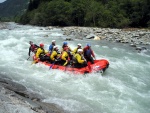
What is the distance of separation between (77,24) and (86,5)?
15.7 feet

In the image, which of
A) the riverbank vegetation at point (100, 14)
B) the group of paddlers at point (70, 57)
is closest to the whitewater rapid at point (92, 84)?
the group of paddlers at point (70, 57)

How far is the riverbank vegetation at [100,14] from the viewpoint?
4353cm

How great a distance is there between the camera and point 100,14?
46.8 metres

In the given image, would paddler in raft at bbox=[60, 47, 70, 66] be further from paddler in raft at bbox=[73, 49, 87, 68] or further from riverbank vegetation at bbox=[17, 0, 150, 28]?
riverbank vegetation at bbox=[17, 0, 150, 28]

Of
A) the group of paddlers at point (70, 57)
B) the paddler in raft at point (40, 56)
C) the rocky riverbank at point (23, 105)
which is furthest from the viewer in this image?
the paddler in raft at point (40, 56)

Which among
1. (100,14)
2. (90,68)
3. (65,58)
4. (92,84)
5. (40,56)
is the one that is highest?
(100,14)

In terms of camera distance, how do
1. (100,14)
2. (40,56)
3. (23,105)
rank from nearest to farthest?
(23,105)
(40,56)
(100,14)

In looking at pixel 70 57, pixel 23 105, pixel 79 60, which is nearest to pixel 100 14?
pixel 70 57

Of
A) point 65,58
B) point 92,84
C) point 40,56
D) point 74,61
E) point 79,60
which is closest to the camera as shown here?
point 92,84

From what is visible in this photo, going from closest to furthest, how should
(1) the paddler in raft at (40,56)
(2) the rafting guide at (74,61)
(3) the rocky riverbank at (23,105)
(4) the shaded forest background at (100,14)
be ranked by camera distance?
(3) the rocky riverbank at (23,105)
(2) the rafting guide at (74,61)
(1) the paddler in raft at (40,56)
(4) the shaded forest background at (100,14)

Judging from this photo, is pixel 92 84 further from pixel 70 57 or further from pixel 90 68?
pixel 70 57

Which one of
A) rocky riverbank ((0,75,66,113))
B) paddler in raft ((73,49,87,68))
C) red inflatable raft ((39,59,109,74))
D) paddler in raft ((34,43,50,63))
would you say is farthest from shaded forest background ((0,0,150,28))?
rocky riverbank ((0,75,66,113))

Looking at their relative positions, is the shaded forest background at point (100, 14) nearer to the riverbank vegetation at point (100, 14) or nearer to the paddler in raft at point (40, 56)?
the riverbank vegetation at point (100, 14)

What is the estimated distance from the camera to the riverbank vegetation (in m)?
43.5
